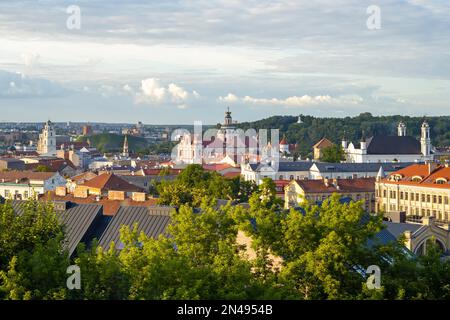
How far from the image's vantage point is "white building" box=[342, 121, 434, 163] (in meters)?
138

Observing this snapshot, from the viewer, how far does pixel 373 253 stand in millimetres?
23781

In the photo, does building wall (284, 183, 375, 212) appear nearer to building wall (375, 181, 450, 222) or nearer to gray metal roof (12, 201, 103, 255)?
building wall (375, 181, 450, 222)

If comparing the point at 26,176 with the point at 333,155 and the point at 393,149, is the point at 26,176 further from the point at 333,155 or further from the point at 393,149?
the point at 393,149

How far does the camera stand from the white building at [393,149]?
138250mm

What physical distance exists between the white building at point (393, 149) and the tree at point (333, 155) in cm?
207

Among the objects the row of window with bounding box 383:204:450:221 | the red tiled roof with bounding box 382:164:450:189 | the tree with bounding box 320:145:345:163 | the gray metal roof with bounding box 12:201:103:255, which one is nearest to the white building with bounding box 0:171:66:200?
the red tiled roof with bounding box 382:164:450:189

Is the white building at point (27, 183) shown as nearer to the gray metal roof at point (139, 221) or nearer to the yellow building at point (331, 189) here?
the yellow building at point (331, 189)

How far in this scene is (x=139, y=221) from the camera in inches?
1421

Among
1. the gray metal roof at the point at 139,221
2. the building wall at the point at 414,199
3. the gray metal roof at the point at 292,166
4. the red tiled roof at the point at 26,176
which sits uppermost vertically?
the gray metal roof at the point at 139,221

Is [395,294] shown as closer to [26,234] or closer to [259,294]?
[259,294]

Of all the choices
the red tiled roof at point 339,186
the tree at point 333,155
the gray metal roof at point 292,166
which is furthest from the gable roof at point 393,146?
the red tiled roof at point 339,186

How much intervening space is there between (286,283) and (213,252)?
127 inches

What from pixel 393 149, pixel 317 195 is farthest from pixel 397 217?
pixel 393 149
